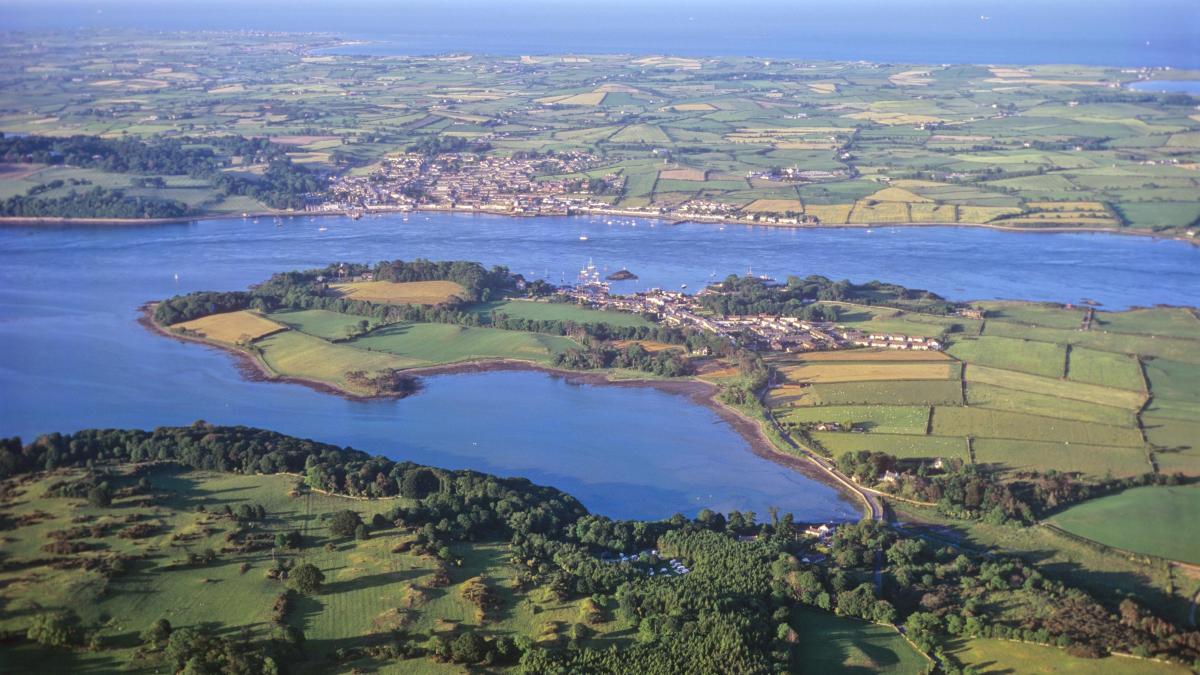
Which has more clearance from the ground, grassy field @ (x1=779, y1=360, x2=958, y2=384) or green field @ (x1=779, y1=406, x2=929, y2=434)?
grassy field @ (x1=779, y1=360, x2=958, y2=384)

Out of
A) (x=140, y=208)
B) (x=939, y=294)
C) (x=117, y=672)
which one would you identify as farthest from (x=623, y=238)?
(x=117, y=672)

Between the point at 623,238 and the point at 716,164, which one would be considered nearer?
the point at 623,238

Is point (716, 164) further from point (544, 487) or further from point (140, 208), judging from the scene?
point (544, 487)

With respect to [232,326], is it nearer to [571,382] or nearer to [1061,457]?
[571,382]

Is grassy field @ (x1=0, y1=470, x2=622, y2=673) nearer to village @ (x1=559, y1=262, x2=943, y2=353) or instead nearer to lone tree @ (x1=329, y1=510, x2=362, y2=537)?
lone tree @ (x1=329, y1=510, x2=362, y2=537)

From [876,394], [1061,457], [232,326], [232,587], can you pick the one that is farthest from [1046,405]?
[232,326]

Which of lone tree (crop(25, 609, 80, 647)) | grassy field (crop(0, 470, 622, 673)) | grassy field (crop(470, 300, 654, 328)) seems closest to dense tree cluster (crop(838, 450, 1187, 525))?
grassy field (crop(0, 470, 622, 673))

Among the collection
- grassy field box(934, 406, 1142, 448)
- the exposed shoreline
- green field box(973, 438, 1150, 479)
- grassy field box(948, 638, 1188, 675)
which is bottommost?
grassy field box(948, 638, 1188, 675)
